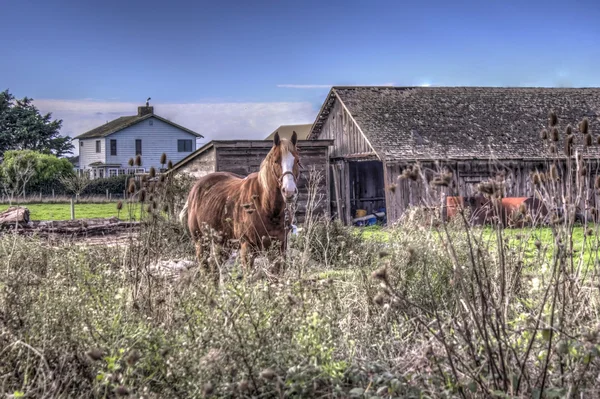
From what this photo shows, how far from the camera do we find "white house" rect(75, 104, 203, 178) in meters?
63.5

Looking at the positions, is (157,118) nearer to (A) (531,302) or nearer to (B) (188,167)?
(B) (188,167)

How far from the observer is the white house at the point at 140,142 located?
2501 inches

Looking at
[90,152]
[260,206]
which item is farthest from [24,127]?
[260,206]

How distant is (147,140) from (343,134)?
37672 mm

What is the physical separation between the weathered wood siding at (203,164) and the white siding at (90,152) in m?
39.4

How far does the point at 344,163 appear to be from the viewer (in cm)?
2717

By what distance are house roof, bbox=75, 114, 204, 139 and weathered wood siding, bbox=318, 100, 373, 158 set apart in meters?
34.6

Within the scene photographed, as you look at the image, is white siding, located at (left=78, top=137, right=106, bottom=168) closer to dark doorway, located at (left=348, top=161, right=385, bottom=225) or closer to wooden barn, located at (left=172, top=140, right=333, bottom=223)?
dark doorway, located at (left=348, top=161, right=385, bottom=225)

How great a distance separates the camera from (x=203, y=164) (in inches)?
1013

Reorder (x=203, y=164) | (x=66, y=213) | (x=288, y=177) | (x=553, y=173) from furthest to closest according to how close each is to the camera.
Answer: (x=66, y=213), (x=203, y=164), (x=288, y=177), (x=553, y=173)

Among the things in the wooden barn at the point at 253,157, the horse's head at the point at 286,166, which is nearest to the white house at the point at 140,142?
the wooden barn at the point at 253,157

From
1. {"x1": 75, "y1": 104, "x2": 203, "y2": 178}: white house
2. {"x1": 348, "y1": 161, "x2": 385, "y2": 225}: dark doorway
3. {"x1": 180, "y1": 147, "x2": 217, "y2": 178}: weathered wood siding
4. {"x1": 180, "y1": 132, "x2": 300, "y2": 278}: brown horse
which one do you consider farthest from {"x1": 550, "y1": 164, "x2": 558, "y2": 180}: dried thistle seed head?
{"x1": 75, "y1": 104, "x2": 203, "y2": 178}: white house

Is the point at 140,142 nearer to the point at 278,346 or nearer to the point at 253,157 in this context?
the point at 253,157

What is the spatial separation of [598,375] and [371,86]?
26.8 meters
